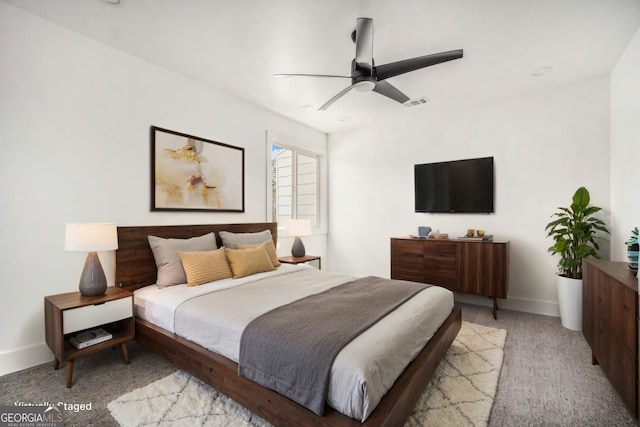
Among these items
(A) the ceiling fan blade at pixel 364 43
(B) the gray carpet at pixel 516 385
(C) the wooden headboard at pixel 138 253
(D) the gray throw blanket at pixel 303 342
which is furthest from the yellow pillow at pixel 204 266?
(A) the ceiling fan blade at pixel 364 43

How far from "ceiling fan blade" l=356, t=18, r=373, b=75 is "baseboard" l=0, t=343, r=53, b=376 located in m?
3.48

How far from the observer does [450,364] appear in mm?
2469

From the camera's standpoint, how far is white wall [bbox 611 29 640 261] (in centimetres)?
261

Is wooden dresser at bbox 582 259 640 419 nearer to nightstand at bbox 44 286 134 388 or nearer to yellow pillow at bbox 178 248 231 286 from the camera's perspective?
yellow pillow at bbox 178 248 231 286

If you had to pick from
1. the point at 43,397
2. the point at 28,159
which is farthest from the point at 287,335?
the point at 28,159

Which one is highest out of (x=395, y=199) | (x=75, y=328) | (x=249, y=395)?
(x=395, y=199)

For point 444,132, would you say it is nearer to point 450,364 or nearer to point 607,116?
point 607,116

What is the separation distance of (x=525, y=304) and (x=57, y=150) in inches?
210

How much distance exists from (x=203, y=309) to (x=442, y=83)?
3493mm

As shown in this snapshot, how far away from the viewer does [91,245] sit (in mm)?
2334

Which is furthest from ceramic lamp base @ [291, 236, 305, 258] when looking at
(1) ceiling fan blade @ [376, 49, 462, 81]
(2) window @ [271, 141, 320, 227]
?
(1) ceiling fan blade @ [376, 49, 462, 81]

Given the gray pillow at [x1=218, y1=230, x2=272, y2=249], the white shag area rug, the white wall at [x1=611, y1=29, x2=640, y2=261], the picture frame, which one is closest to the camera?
the white shag area rug

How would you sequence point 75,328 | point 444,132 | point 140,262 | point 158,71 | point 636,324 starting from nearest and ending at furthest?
point 636,324 → point 75,328 → point 140,262 → point 158,71 → point 444,132

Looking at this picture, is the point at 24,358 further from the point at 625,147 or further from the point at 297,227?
the point at 625,147
